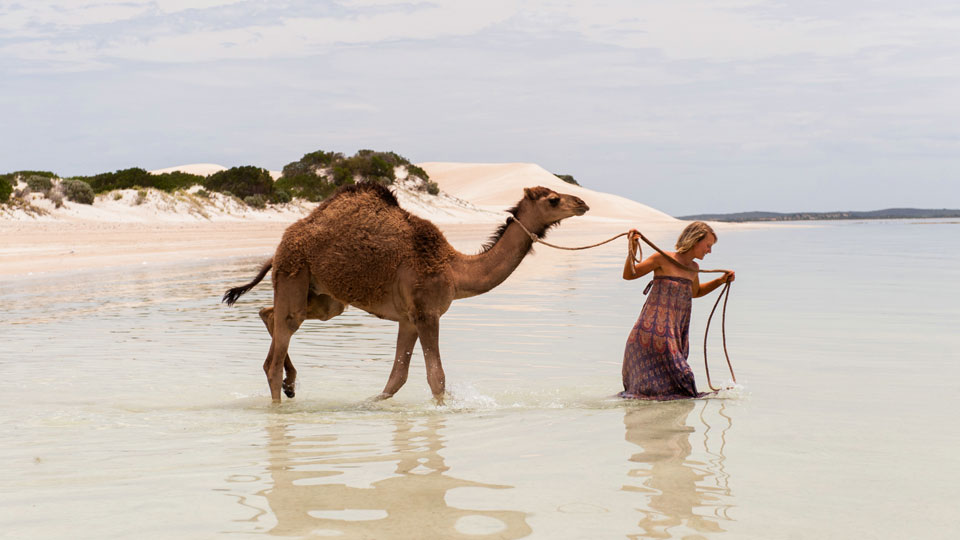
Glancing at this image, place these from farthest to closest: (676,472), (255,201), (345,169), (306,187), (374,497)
Answer: 1. (345,169)
2. (306,187)
3. (255,201)
4. (676,472)
5. (374,497)

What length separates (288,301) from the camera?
7930mm

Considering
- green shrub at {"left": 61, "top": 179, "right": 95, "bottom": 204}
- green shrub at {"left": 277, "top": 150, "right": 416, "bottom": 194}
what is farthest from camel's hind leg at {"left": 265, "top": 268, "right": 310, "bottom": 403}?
green shrub at {"left": 277, "top": 150, "right": 416, "bottom": 194}

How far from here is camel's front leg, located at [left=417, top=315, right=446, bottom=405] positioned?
7.47 m

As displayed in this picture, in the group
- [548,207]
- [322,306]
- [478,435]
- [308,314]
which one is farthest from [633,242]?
[308,314]

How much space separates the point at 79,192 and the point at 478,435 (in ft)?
118

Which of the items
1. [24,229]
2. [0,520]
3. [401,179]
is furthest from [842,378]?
[401,179]

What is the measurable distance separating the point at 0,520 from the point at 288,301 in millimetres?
3710

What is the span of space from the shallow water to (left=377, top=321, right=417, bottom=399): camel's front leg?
0.58 feet

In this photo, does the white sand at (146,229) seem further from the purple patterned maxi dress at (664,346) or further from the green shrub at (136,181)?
the purple patterned maxi dress at (664,346)

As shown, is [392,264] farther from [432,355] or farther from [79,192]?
[79,192]

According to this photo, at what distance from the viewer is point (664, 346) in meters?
7.47

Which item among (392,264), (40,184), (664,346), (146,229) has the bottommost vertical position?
(664,346)

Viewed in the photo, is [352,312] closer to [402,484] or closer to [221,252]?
[402,484]

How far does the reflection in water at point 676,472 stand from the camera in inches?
172
